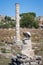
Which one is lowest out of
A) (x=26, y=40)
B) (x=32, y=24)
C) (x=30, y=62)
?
(x=32, y=24)

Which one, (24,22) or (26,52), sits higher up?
(26,52)

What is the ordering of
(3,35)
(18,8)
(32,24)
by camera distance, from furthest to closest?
1. (32,24)
2. (3,35)
3. (18,8)

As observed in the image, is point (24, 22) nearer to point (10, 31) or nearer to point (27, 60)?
point (10, 31)

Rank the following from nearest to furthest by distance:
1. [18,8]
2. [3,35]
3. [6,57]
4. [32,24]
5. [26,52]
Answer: [26,52] < [6,57] < [18,8] < [3,35] < [32,24]

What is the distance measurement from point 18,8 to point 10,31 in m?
13.8

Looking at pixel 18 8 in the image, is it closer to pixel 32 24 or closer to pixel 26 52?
pixel 26 52

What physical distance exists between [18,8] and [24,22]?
33.8 metres

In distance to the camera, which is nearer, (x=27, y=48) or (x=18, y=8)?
(x=27, y=48)

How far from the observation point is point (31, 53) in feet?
41.2

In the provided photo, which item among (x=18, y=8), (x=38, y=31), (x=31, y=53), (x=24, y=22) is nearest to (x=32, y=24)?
(x=24, y=22)

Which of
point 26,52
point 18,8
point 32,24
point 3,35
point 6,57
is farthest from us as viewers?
point 32,24

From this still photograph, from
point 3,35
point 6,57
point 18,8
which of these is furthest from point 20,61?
point 3,35

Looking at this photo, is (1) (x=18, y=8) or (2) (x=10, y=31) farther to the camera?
(2) (x=10, y=31)

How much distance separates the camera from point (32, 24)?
66.2 metres
